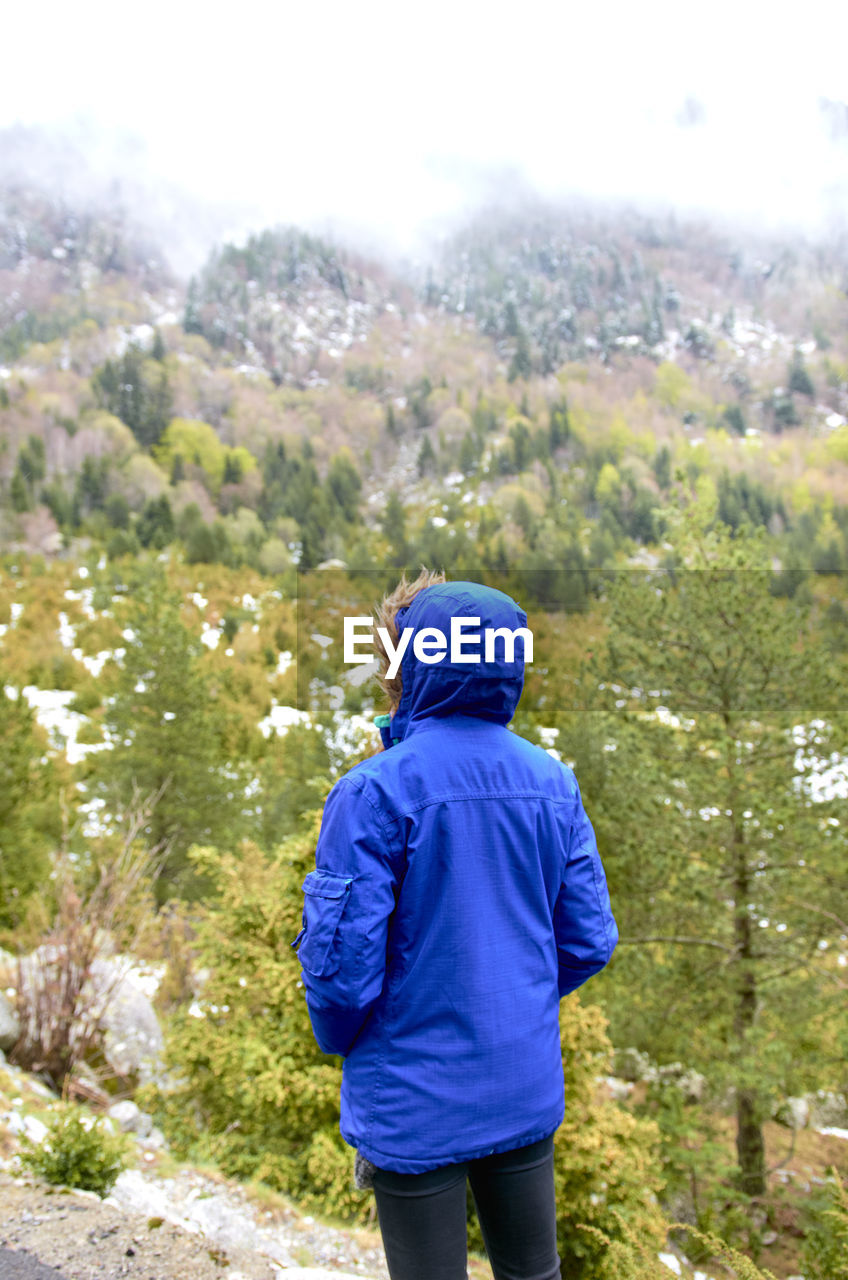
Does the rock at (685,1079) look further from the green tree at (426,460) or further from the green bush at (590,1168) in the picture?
the green tree at (426,460)

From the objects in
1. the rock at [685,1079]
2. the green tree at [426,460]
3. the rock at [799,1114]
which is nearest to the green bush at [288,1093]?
the rock at [685,1079]

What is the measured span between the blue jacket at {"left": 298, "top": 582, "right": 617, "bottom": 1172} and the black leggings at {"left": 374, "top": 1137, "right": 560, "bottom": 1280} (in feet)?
0.19

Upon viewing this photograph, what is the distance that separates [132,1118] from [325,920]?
5.66 meters

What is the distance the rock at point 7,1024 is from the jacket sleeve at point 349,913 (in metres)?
5.26

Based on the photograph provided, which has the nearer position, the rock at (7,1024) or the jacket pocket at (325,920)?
the jacket pocket at (325,920)

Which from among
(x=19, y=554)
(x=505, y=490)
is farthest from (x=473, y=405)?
(x=19, y=554)

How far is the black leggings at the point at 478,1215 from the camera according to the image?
1.39m

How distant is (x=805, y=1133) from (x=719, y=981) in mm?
6239

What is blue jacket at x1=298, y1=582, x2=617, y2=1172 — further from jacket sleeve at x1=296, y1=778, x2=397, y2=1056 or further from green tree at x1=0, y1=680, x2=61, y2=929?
green tree at x1=0, y1=680, x2=61, y2=929

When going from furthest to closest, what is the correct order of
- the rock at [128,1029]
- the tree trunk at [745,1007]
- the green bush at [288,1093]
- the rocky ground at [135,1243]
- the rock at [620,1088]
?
the rock at [620,1088]
the tree trunk at [745,1007]
the rock at [128,1029]
the green bush at [288,1093]
the rocky ground at [135,1243]

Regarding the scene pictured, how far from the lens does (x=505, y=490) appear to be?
12706 cm

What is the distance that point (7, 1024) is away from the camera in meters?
5.64

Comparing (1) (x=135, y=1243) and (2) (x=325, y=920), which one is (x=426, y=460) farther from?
(2) (x=325, y=920)

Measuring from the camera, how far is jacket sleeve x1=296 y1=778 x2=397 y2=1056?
1341 millimetres
